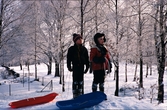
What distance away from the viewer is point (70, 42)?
63.1 ft

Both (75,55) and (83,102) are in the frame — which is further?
(75,55)

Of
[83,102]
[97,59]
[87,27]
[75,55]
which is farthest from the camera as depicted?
[87,27]

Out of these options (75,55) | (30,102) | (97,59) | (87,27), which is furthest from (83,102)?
(87,27)

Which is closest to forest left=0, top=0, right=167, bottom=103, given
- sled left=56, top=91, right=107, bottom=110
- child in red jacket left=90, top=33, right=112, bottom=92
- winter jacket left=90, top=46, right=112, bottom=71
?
child in red jacket left=90, top=33, right=112, bottom=92

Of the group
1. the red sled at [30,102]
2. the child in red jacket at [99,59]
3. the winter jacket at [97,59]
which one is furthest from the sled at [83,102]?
the red sled at [30,102]

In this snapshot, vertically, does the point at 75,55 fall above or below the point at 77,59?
above

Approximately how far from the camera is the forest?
12.1 metres

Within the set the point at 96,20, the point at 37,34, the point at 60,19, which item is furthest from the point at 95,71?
the point at 37,34

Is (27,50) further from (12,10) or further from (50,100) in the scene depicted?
(50,100)

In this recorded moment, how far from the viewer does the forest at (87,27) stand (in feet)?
39.9

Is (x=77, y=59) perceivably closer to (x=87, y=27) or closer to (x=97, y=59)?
(x=97, y=59)

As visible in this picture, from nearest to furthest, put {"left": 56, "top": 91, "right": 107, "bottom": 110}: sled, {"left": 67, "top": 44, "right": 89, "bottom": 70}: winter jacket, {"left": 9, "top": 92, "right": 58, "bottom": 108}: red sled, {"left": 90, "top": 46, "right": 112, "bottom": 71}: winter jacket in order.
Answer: {"left": 56, "top": 91, "right": 107, "bottom": 110}: sled → {"left": 90, "top": 46, "right": 112, "bottom": 71}: winter jacket → {"left": 67, "top": 44, "right": 89, "bottom": 70}: winter jacket → {"left": 9, "top": 92, "right": 58, "bottom": 108}: red sled

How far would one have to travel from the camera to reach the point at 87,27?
60.8 ft

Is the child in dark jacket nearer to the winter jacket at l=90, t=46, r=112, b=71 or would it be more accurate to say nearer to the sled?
the winter jacket at l=90, t=46, r=112, b=71
